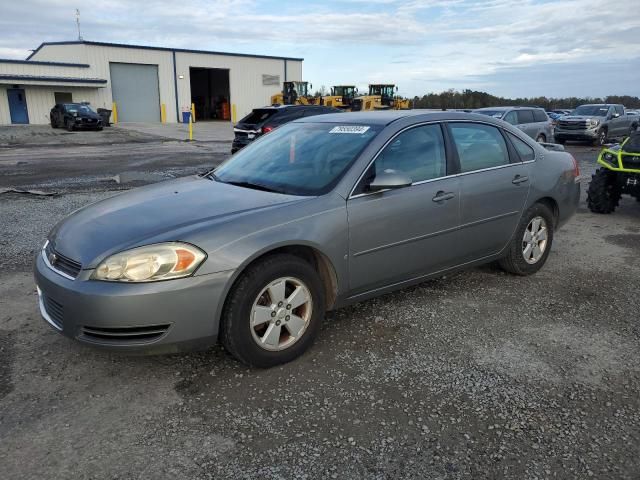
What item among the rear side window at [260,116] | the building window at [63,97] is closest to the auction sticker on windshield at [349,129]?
the rear side window at [260,116]

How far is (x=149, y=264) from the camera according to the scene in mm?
2941

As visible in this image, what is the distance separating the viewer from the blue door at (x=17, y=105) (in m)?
33.4

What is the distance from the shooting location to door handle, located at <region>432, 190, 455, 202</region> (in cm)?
409

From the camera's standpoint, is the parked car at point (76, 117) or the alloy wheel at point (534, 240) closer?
the alloy wheel at point (534, 240)

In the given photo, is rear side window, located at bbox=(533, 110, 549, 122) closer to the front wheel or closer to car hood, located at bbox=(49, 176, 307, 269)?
the front wheel

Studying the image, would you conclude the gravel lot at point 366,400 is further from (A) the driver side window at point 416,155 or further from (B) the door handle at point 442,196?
(A) the driver side window at point 416,155

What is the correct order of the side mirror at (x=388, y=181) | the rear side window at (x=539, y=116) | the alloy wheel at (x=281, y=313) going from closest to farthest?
the alloy wheel at (x=281, y=313), the side mirror at (x=388, y=181), the rear side window at (x=539, y=116)

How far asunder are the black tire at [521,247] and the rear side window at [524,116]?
13.0 metres

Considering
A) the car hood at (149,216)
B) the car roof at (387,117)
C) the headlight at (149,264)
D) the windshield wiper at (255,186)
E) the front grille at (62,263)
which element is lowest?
the front grille at (62,263)

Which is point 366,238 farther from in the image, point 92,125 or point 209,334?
point 92,125

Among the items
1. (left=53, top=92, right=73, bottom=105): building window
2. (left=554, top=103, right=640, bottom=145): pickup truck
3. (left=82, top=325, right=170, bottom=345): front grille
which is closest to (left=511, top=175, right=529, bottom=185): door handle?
(left=82, top=325, right=170, bottom=345): front grille

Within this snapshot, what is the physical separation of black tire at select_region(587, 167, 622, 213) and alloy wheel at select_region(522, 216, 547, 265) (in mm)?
3616

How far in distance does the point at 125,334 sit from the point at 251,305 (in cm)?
71

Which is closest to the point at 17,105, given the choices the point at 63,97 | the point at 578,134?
the point at 63,97
